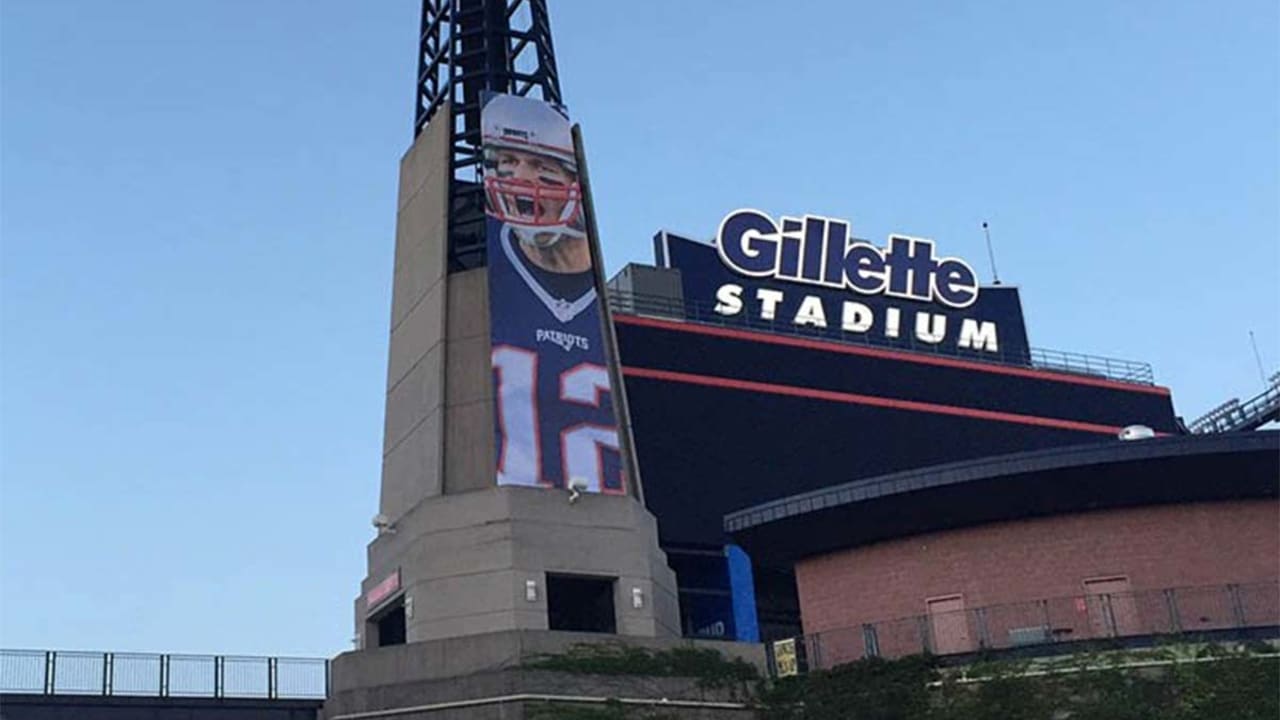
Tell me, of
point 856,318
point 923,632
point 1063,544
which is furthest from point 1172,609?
point 856,318

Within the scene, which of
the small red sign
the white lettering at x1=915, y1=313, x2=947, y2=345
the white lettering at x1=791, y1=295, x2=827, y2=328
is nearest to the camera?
the small red sign

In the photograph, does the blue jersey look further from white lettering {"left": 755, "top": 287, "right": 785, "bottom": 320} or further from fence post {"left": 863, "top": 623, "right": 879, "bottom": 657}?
white lettering {"left": 755, "top": 287, "right": 785, "bottom": 320}

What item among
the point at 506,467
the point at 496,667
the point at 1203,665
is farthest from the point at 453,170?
the point at 1203,665

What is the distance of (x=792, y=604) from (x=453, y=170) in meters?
22.6

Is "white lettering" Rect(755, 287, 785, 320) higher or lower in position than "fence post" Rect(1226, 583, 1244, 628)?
higher

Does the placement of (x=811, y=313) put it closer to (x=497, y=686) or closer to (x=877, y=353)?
(x=877, y=353)

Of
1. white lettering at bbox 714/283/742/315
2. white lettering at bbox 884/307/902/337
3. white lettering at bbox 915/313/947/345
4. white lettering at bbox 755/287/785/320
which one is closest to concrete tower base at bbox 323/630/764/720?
white lettering at bbox 714/283/742/315

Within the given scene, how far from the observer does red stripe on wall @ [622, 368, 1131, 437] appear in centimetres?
6519

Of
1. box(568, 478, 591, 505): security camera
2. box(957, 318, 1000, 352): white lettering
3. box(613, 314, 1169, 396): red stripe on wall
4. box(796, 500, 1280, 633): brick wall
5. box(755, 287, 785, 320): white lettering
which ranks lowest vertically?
box(796, 500, 1280, 633): brick wall

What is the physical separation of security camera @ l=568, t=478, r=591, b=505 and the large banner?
0.04m

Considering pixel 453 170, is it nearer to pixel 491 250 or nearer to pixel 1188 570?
pixel 491 250

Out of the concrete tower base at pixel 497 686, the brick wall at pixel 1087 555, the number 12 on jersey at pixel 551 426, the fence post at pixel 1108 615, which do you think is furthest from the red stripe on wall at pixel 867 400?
the fence post at pixel 1108 615

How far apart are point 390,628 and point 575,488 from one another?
358 inches

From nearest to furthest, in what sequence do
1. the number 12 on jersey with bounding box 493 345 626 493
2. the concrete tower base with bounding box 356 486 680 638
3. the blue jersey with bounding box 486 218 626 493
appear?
the concrete tower base with bounding box 356 486 680 638, the number 12 on jersey with bounding box 493 345 626 493, the blue jersey with bounding box 486 218 626 493
